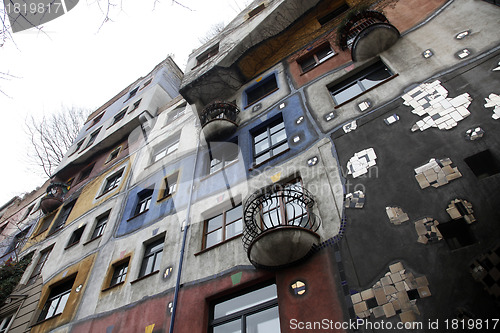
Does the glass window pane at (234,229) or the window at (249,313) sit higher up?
the glass window pane at (234,229)

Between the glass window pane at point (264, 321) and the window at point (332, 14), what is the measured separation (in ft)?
36.1

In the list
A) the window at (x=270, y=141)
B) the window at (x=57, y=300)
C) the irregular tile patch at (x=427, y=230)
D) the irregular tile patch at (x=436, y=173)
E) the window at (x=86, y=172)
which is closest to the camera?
the irregular tile patch at (x=427, y=230)

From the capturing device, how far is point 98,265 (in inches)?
399

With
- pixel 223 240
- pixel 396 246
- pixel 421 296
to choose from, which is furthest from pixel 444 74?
pixel 223 240

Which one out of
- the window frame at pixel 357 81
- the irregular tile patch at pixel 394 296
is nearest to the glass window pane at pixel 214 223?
the irregular tile patch at pixel 394 296

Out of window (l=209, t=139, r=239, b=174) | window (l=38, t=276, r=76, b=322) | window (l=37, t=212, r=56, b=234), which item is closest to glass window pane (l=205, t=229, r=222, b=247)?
window (l=209, t=139, r=239, b=174)

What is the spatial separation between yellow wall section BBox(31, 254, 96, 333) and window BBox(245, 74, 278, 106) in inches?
321

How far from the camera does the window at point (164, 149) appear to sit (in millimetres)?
13826

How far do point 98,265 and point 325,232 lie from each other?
25.8 feet

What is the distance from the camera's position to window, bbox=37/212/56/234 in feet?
52.6

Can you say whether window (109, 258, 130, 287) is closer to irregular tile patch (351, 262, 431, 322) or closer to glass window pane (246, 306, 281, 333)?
glass window pane (246, 306, 281, 333)

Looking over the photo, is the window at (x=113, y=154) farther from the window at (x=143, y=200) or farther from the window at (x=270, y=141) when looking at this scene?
the window at (x=270, y=141)

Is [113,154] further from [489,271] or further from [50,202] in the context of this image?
[489,271]

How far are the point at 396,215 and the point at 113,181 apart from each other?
13.3 metres
